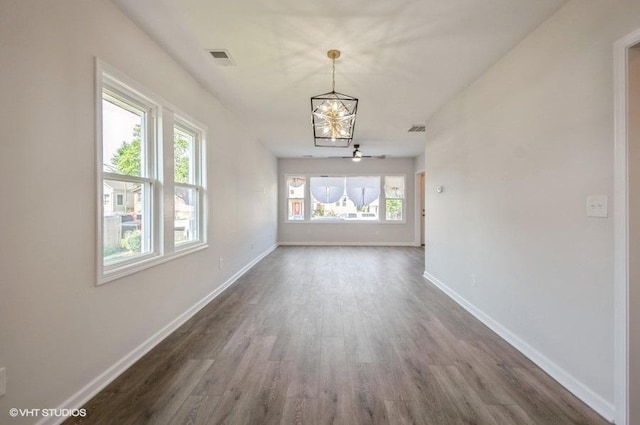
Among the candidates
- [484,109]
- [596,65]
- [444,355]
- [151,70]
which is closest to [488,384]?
[444,355]

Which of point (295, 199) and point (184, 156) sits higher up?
point (184, 156)

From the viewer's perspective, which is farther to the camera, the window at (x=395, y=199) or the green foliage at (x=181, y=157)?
the window at (x=395, y=199)

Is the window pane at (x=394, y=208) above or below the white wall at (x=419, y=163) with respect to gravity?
below

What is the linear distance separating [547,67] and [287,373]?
117 inches

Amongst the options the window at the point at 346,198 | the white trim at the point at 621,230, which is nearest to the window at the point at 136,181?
the white trim at the point at 621,230

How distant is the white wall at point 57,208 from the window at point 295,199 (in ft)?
19.7

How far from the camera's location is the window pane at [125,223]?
6.75ft

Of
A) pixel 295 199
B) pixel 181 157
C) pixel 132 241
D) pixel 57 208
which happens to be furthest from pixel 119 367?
pixel 295 199

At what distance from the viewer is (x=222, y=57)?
8.83ft

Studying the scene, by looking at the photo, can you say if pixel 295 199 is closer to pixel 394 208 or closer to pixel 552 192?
pixel 394 208

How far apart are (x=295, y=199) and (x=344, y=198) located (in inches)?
58.8

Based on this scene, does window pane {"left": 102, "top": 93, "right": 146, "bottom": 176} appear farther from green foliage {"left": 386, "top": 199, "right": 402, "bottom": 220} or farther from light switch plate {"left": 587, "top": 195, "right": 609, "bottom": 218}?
green foliage {"left": 386, "top": 199, "right": 402, "bottom": 220}

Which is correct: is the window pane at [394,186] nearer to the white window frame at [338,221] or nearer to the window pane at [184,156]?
the white window frame at [338,221]

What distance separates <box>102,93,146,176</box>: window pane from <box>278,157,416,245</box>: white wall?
5957 mm
